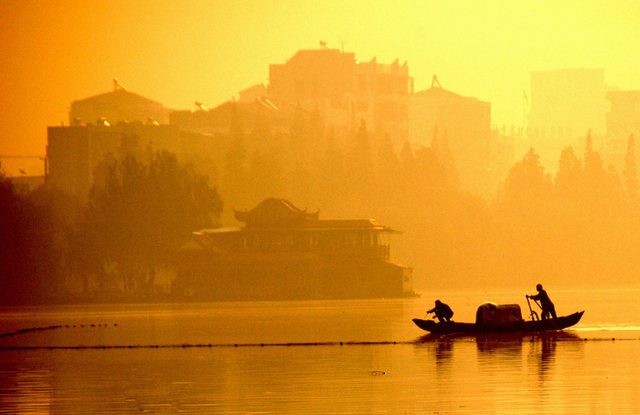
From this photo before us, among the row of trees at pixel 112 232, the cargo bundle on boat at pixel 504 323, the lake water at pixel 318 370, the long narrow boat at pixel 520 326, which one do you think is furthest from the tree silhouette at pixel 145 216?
the cargo bundle on boat at pixel 504 323

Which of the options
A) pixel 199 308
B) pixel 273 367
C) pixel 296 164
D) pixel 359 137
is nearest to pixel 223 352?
pixel 273 367

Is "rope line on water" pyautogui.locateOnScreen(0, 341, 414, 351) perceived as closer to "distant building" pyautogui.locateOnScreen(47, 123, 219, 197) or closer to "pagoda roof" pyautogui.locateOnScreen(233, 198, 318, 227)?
"pagoda roof" pyautogui.locateOnScreen(233, 198, 318, 227)

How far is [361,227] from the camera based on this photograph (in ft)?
427

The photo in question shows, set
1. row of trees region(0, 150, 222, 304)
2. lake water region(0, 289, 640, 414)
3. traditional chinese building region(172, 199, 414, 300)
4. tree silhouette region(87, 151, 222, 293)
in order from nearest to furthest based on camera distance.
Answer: lake water region(0, 289, 640, 414) → row of trees region(0, 150, 222, 304) → traditional chinese building region(172, 199, 414, 300) → tree silhouette region(87, 151, 222, 293)

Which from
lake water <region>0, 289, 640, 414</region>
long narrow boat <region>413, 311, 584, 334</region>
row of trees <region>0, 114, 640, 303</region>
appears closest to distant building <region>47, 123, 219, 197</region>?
row of trees <region>0, 114, 640, 303</region>

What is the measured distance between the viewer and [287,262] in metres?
129

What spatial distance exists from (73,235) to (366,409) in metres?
101

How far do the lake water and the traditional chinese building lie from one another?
51.6 m

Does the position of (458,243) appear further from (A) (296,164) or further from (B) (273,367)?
(B) (273,367)

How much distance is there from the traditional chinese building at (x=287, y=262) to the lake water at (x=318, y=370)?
169 feet

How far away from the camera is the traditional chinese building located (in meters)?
128

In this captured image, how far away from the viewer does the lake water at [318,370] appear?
1288 inches

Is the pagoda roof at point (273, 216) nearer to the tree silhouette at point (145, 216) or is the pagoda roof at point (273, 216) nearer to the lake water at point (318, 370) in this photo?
the tree silhouette at point (145, 216)

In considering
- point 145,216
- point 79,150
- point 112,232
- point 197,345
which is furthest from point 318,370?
point 79,150
